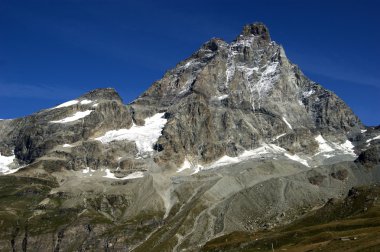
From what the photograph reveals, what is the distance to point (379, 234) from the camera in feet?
537

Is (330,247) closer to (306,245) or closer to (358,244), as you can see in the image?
(358,244)

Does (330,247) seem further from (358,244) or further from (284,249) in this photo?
(284,249)

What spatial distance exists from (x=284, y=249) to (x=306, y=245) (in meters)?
7.97

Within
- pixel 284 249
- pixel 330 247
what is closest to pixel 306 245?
pixel 284 249

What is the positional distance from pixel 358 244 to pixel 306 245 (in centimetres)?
3696

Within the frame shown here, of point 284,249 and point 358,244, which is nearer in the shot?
point 358,244

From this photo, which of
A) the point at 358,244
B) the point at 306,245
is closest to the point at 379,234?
the point at 358,244

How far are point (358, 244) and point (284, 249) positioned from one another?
4213cm

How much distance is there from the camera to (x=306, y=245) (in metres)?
189

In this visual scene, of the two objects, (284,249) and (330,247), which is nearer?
(330,247)

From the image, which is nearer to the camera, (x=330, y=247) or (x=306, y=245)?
(x=330, y=247)

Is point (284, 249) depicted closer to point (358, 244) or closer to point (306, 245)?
point (306, 245)

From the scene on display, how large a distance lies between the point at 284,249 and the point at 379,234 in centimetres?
3860

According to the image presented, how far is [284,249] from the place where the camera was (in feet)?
631
